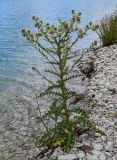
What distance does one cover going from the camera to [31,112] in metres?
8.03

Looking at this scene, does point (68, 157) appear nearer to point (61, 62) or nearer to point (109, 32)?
point (61, 62)

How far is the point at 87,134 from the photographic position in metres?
5.88

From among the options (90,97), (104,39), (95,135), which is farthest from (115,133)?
(104,39)

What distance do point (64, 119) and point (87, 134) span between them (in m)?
0.42

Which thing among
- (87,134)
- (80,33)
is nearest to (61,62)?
(80,33)

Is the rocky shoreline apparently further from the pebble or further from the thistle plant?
the thistle plant

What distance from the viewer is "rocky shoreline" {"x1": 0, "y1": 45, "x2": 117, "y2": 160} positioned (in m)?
5.46

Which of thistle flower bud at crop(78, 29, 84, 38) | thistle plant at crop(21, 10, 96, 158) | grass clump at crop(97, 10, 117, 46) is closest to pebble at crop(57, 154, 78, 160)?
thistle plant at crop(21, 10, 96, 158)

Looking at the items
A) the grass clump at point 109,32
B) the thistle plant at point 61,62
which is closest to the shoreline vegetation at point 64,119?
the thistle plant at point 61,62

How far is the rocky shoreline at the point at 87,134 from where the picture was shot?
5461 mm

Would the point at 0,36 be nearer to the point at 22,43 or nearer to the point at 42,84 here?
the point at 22,43

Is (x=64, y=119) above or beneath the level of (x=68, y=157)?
above

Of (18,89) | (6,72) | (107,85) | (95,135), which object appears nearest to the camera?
(95,135)

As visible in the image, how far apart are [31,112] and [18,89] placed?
1973 mm
